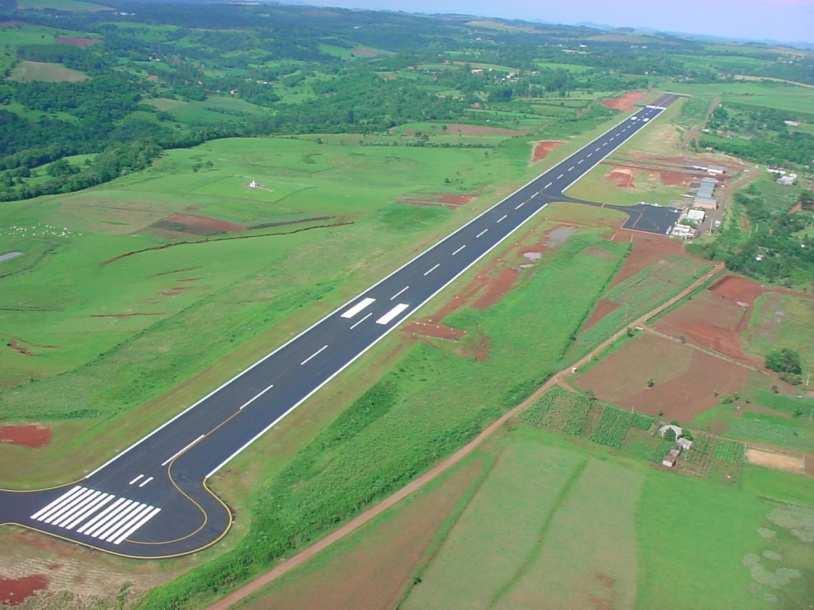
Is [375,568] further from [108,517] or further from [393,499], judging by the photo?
[108,517]

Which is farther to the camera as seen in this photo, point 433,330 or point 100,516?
point 433,330

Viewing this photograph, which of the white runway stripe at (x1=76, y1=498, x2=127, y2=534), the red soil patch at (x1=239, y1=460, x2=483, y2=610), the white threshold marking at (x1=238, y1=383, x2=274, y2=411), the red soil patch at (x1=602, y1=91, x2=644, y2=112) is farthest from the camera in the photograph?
the red soil patch at (x1=602, y1=91, x2=644, y2=112)

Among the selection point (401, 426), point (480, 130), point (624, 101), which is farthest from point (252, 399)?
point (624, 101)

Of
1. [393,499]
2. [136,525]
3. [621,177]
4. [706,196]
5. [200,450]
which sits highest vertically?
[706,196]

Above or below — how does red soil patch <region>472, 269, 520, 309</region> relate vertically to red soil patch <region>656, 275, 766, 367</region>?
below

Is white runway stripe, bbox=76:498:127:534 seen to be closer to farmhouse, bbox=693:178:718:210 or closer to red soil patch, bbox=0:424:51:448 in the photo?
red soil patch, bbox=0:424:51:448

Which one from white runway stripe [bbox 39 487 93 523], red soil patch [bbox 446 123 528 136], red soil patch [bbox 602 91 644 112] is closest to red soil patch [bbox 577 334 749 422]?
white runway stripe [bbox 39 487 93 523]

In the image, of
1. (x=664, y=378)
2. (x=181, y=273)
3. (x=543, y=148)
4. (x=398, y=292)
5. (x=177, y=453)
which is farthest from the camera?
(x=543, y=148)
